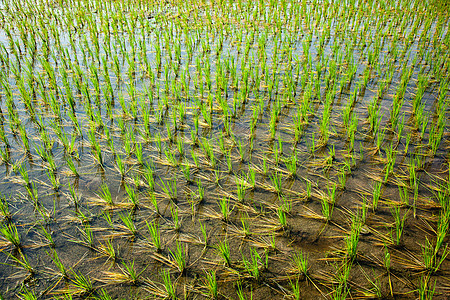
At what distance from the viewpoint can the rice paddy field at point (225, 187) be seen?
1654 mm

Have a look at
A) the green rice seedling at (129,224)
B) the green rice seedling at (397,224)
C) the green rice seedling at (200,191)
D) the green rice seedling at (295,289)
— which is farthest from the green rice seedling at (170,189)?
the green rice seedling at (397,224)

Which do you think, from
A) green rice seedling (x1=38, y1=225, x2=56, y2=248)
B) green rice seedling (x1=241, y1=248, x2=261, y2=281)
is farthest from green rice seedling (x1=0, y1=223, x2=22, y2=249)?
green rice seedling (x1=241, y1=248, x2=261, y2=281)

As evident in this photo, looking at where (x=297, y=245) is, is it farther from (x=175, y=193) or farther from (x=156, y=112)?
(x=156, y=112)

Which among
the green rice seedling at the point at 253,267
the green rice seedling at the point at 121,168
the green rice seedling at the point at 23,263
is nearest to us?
the green rice seedling at the point at 253,267

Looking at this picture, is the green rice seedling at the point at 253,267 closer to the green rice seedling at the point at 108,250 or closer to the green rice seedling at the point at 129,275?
the green rice seedling at the point at 129,275

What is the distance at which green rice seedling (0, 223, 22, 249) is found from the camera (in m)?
1.77

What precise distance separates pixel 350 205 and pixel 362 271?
1.77 ft

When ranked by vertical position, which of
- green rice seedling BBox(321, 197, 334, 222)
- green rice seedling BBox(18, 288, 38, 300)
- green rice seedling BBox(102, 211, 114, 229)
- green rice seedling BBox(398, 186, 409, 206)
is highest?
green rice seedling BBox(398, 186, 409, 206)

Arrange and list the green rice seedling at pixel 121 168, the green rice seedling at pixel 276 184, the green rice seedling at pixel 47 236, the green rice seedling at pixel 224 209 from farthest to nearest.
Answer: the green rice seedling at pixel 121 168
the green rice seedling at pixel 276 184
the green rice seedling at pixel 224 209
the green rice seedling at pixel 47 236

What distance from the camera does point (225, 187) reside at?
89.9 inches

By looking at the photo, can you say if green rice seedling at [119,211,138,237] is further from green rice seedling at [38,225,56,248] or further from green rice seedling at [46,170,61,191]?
green rice seedling at [46,170,61,191]

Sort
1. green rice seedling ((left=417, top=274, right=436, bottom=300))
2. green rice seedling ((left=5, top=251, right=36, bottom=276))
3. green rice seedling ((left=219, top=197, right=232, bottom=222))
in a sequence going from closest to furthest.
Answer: green rice seedling ((left=417, top=274, right=436, bottom=300)) < green rice seedling ((left=5, top=251, right=36, bottom=276)) < green rice seedling ((left=219, top=197, right=232, bottom=222))

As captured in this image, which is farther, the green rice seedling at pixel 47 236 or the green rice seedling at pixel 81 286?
the green rice seedling at pixel 47 236

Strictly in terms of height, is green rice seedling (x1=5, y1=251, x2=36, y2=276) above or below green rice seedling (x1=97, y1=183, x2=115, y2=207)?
below
